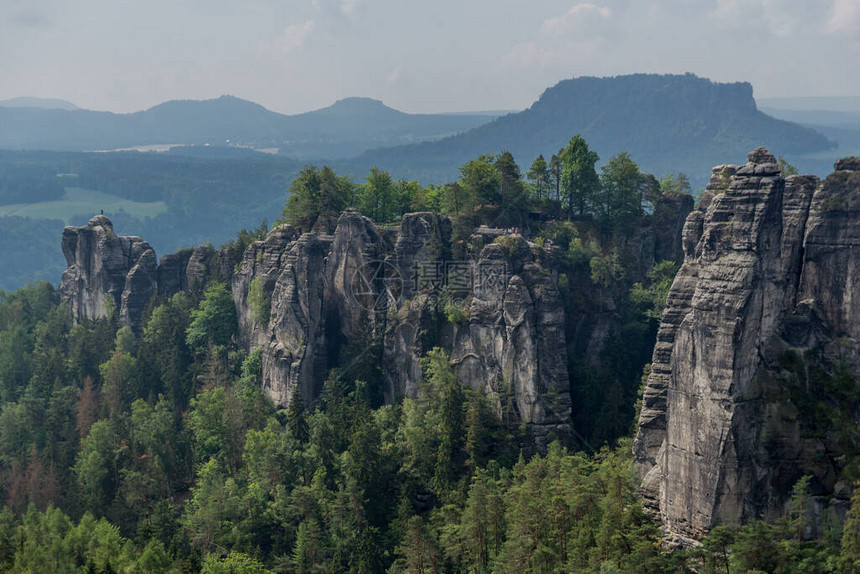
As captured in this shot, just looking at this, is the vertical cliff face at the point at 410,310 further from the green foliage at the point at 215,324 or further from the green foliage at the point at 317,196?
the green foliage at the point at 317,196

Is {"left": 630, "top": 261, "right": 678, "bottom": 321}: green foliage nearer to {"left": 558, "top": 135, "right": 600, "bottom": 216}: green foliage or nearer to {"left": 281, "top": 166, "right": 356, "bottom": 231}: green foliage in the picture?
{"left": 558, "top": 135, "right": 600, "bottom": 216}: green foliage

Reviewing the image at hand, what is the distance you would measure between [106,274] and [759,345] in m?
75.6

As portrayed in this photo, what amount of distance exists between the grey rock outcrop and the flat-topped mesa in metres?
66.6

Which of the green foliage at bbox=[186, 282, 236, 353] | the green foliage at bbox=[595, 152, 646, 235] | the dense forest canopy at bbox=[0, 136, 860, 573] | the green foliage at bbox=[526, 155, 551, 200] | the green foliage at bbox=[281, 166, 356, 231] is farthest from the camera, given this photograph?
the green foliage at bbox=[186, 282, 236, 353]

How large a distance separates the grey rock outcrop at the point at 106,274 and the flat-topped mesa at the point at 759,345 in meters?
66.6

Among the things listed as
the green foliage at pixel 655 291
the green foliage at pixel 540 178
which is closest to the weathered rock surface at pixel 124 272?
the green foliage at pixel 540 178

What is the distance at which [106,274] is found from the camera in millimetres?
99062

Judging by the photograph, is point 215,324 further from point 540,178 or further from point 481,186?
point 540,178

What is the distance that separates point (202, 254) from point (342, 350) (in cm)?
2552

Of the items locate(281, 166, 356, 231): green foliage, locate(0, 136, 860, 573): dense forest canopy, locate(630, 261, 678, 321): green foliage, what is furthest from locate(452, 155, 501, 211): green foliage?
locate(630, 261, 678, 321): green foliage

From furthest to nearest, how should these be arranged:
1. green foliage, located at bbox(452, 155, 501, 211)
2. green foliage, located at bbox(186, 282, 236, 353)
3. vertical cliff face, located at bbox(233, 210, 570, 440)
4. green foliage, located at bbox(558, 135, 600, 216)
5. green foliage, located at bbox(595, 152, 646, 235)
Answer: green foliage, located at bbox(186, 282, 236, 353)
green foliage, located at bbox(558, 135, 600, 216)
green foliage, located at bbox(595, 152, 646, 235)
green foliage, located at bbox(452, 155, 501, 211)
vertical cliff face, located at bbox(233, 210, 570, 440)

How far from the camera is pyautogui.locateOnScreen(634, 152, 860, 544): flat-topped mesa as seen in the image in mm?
43969

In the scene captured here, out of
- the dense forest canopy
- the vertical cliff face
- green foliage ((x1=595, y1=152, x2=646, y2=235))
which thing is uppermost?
green foliage ((x1=595, y1=152, x2=646, y2=235))

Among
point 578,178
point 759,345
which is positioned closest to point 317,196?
point 578,178
